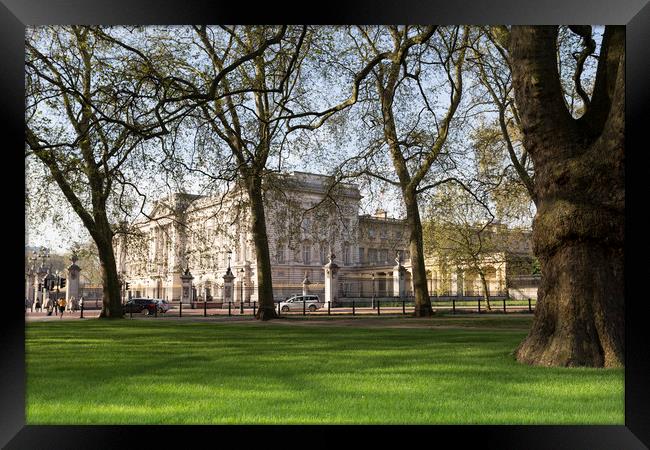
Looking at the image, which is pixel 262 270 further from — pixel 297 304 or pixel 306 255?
pixel 306 255

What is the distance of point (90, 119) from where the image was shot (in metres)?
16.6

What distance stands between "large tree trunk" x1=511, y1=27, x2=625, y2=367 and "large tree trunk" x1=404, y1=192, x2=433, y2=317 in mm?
14190

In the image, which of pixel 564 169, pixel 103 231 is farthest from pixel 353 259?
pixel 564 169

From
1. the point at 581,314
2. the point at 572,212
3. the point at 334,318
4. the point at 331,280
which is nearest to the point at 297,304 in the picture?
the point at 331,280

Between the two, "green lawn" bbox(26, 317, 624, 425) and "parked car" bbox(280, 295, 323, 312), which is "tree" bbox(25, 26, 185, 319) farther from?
"parked car" bbox(280, 295, 323, 312)

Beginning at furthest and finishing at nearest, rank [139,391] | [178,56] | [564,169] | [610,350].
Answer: [178,56]
[564,169]
[610,350]
[139,391]

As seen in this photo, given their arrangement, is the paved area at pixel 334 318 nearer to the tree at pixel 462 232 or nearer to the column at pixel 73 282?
the tree at pixel 462 232

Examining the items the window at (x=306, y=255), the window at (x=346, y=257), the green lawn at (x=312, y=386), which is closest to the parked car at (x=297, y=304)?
the window at (x=306, y=255)

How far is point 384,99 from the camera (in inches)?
876

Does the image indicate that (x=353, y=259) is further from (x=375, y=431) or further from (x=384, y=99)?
(x=375, y=431)
